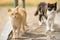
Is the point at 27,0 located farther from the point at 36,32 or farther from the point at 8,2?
the point at 36,32

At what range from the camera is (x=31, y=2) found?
13.8 ft

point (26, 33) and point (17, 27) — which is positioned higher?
point (17, 27)

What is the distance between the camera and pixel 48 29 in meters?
2.67

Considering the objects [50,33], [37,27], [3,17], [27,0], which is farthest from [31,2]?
[50,33]

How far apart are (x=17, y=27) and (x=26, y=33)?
1.01 ft

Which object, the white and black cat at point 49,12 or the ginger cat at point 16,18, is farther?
the white and black cat at point 49,12

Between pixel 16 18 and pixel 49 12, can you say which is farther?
pixel 49 12

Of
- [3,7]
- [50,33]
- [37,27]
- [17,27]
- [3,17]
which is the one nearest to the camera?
[17,27]

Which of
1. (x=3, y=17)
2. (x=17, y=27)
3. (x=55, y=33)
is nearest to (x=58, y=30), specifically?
(x=55, y=33)

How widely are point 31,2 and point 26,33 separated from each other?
1.70 meters

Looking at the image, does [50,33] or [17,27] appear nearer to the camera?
[17,27]

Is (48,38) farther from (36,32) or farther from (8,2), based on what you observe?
(8,2)

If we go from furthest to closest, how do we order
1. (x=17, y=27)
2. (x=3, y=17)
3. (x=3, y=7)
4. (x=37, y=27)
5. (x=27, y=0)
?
(x=27, y=0) < (x=3, y=7) < (x=3, y=17) < (x=37, y=27) < (x=17, y=27)

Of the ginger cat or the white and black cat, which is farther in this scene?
the white and black cat
